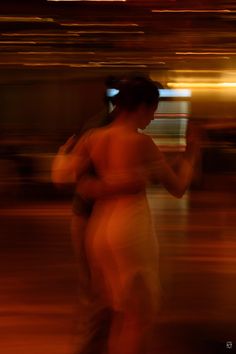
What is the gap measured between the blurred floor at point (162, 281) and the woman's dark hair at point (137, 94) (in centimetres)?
148

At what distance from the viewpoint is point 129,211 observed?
9.93 ft

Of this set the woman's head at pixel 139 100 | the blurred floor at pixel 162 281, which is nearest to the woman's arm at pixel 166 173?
the woman's head at pixel 139 100

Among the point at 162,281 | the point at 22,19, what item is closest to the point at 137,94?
the point at 162,281

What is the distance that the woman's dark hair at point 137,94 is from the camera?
317cm

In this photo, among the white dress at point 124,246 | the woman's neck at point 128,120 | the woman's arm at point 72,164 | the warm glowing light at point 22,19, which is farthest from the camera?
the warm glowing light at point 22,19

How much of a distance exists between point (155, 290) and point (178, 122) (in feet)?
44.5

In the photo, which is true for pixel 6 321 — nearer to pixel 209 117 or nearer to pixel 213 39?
pixel 213 39

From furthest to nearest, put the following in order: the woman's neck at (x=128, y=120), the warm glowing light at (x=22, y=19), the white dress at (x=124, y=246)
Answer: the warm glowing light at (x=22, y=19), the woman's neck at (x=128, y=120), the white dress at (x=124, y=246)

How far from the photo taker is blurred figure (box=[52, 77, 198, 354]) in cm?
303

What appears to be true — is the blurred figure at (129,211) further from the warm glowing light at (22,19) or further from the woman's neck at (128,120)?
the warm glowing light at (22,19)

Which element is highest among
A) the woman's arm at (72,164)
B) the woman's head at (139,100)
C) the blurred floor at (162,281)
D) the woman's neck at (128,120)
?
the woman's head at (139,100)

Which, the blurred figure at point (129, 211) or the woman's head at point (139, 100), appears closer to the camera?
the blurred figure at point (129, 211)

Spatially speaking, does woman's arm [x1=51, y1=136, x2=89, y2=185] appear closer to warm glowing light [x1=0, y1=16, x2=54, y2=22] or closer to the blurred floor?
the blurred floor

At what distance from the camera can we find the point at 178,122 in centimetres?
1652
